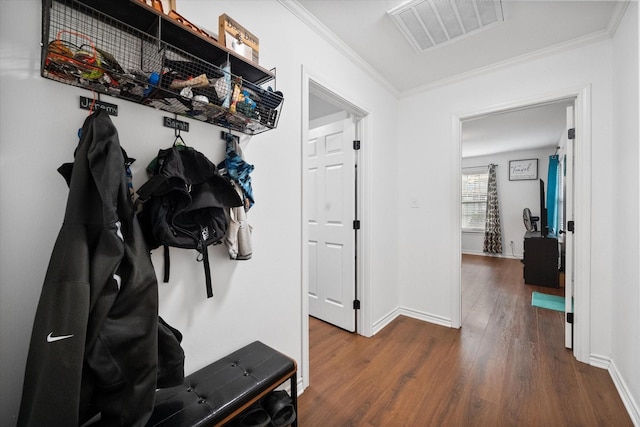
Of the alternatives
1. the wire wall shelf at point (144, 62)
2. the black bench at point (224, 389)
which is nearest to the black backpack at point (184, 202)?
the wire wall shelf at point (144, 62)

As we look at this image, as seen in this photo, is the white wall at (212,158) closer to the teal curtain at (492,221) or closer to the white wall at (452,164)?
the white wall at (452,164)

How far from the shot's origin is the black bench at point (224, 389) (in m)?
1.02

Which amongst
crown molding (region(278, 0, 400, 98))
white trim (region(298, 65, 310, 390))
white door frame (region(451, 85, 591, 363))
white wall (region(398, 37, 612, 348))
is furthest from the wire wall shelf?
white door frame (region(451, 85, 591, 363))

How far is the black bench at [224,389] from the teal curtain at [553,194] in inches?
222

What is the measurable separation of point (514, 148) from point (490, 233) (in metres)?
2.04

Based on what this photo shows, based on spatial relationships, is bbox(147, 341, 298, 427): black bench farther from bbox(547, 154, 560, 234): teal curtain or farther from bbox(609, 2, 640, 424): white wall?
bbox(547, 154, 560, 234): teal curtain

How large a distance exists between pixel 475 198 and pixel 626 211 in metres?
Result: 5.73

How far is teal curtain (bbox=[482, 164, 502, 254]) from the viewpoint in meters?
6.43

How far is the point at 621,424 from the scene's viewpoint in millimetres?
1490

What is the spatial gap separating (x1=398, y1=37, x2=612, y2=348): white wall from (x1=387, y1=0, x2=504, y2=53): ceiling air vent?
741 mm

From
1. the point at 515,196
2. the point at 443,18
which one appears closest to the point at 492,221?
the point at 515,196

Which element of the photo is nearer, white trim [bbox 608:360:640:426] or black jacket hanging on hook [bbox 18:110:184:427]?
black jacket hanging on hook [bbox 18:110:184:427]

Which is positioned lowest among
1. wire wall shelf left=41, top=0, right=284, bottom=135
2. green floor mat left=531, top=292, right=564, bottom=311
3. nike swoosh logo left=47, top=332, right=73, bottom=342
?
green floor mat left=531, top=292, right=564, bottom=311

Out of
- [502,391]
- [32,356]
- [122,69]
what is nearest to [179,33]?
[122,69]
